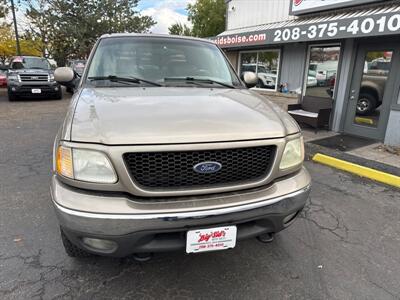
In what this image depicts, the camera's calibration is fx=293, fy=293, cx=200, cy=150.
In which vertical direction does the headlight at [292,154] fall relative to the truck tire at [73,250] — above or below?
above

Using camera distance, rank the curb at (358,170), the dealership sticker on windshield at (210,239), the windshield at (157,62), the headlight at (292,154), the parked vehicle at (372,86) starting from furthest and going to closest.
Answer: the parked vehicle at (372,86) < the curb at (358,170) < the windshield at (157,62) < the headlight at (292,154) < the dealership sticker on windshield at (210,239)

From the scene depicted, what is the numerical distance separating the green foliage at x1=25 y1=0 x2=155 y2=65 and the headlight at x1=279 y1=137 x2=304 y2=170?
24.1 m

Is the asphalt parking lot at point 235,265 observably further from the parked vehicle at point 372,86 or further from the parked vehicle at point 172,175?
the parked vehicle at point 372,86

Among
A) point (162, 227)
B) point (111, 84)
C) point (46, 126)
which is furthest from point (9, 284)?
point (46, 126)

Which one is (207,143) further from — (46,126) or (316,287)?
(46,126)

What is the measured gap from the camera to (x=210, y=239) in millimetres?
1875

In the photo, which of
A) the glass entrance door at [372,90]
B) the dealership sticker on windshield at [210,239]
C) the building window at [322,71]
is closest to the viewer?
the dealership sticker on windshield at [210,239]

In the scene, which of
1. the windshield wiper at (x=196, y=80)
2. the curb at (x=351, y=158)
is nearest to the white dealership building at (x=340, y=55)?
the curb at (x=351, y=158)

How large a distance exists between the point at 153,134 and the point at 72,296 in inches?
53.2

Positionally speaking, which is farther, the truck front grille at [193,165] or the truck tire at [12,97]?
the truck tire at [12,97]

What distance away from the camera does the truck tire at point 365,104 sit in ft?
23.1

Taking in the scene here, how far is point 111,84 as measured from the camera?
2.75m

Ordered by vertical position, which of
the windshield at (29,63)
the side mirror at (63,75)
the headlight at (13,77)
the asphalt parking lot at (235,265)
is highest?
the windshield at (29,63)

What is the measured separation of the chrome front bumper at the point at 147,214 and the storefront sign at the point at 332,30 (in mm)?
5357
